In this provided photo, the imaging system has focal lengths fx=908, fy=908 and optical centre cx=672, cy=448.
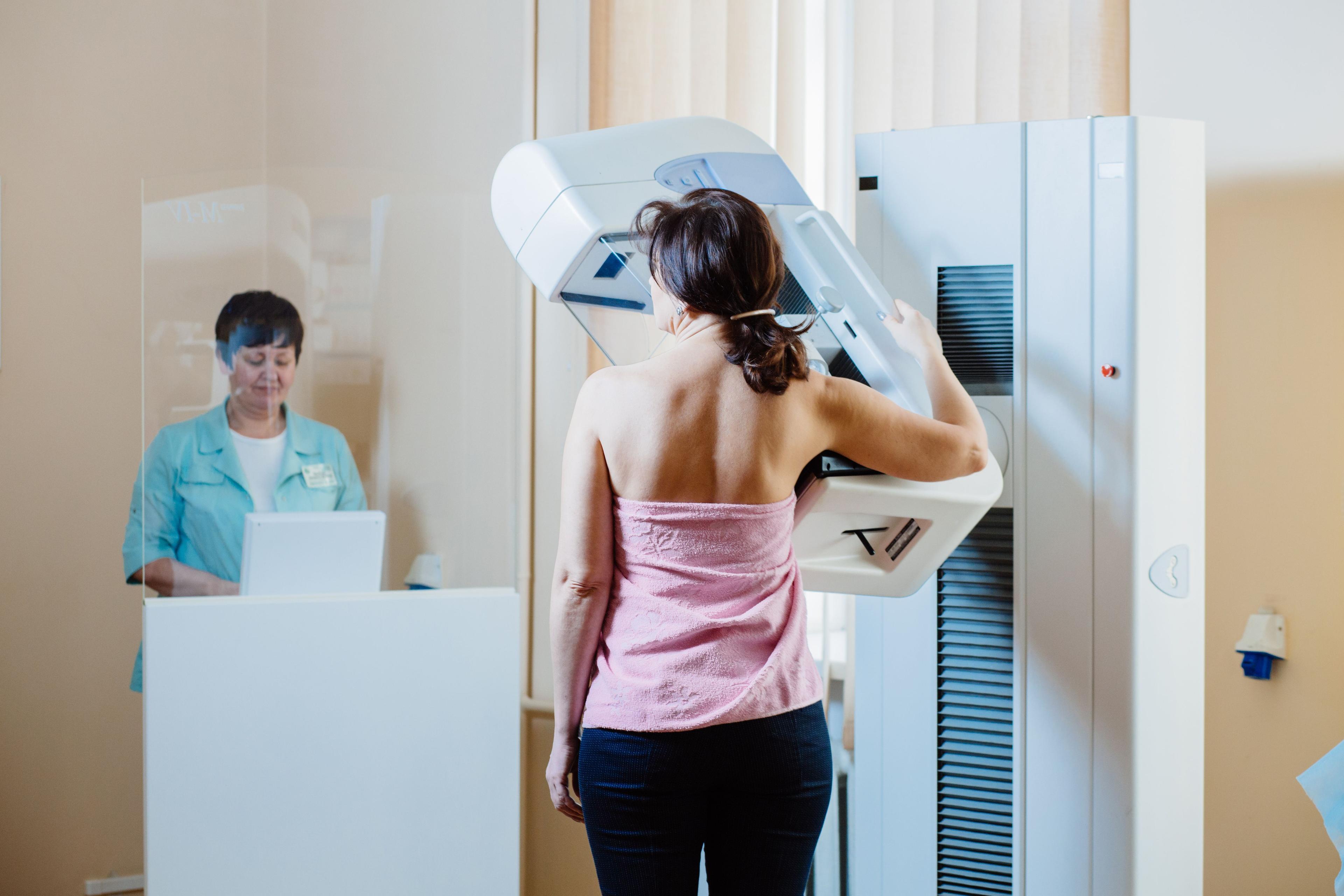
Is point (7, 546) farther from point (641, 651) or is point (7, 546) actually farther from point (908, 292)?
point (908, 292)

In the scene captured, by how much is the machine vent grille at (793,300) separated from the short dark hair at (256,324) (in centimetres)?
85

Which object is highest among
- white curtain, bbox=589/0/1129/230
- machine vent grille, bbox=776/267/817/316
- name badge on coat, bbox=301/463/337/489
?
white curtain, bbox=589/0/1129/230

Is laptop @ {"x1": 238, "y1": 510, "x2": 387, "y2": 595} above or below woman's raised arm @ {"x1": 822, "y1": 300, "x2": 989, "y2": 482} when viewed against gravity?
below

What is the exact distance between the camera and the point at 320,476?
1.54 metres

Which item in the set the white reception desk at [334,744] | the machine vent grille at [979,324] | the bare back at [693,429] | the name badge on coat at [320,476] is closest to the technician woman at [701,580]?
the bare back at [693,429]

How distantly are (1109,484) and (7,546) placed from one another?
2.21m

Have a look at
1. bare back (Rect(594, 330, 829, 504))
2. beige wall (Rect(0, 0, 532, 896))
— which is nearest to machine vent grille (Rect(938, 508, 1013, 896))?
bare back (Rect(594, 330, 829, 504))

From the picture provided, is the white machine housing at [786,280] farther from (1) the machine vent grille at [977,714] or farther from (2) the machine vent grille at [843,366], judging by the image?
(1) the machine vent grille at [977,714]

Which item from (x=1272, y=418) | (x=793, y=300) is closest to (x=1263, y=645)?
(x=1272, y=418)

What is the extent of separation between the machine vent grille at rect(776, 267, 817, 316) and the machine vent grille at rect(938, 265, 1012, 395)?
0.90 feet

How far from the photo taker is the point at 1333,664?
5.68 feet

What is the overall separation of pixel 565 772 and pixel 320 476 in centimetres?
79

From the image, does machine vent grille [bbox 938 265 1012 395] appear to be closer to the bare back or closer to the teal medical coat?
the bare back

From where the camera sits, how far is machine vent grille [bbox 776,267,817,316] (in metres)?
1.15
